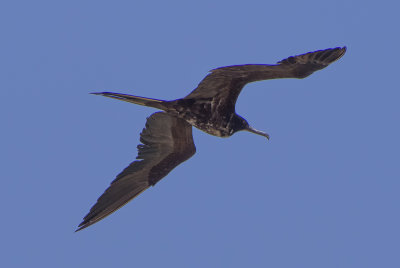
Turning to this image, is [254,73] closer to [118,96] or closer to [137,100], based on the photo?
[137,100]

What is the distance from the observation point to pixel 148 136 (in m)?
12.2

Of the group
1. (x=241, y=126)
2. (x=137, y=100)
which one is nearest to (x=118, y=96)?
(x=137, y=100)

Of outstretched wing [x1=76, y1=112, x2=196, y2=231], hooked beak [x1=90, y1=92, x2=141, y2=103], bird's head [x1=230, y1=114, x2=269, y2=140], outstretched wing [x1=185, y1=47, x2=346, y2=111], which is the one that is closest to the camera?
outstretched wing [x1=185, y1=47, x2=346, y2=111]

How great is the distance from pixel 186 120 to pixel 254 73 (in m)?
1.60

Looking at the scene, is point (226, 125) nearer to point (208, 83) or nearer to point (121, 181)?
point (208, 83)

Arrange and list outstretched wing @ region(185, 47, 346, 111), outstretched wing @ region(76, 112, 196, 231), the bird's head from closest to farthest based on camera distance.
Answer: outstretched wing @ region(185, 47, 346, 111) → outstretched wing @ region(76, 112, 196, 231) → the bird's head

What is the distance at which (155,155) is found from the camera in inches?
478

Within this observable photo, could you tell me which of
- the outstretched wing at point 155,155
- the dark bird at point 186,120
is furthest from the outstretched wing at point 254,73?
the outstretched wing at point 155,155

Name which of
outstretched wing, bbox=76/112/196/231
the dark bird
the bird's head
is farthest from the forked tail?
the bird's head

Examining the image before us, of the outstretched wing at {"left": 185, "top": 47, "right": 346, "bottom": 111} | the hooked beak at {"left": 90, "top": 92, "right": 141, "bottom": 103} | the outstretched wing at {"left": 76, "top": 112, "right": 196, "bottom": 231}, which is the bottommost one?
the outstretched wing at {"left": 76, "top": 112, "right": 196, "bottom": 231}

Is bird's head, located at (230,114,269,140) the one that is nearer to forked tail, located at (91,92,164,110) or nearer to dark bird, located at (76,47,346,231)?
dark bird, located at (76,47,346,231)

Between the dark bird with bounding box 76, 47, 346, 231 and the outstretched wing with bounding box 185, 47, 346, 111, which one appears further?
the dark bird with bounding box 76, 47, 346, 231

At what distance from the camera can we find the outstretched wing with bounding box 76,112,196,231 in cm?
1166

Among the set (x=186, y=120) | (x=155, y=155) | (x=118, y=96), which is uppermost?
(x=118, y=96)
